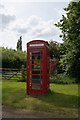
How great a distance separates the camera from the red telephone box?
7059mm

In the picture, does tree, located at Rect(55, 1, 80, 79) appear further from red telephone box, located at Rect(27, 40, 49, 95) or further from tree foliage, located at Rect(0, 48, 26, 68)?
Result: tree foliage, located at Rect(0, 48, 26, 68)

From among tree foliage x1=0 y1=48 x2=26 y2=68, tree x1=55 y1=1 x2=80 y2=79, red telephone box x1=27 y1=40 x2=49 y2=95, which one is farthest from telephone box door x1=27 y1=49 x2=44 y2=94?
tree foliage x1=0 y1=48 x2=26 y2=68

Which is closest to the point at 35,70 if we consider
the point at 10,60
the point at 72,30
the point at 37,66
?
the point at 37,66

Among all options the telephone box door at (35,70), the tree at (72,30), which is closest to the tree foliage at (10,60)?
the tree at (72,30)

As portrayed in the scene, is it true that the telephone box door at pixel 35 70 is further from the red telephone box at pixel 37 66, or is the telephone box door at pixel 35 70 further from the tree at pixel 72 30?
the tree at pixel 72 30

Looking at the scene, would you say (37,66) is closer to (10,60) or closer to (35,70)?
(35,70)

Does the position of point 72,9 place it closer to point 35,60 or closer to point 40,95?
point 35,60

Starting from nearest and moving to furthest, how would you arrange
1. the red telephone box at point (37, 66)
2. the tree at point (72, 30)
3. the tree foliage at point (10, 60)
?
the red telephone box at point (37, 66) → the tree at point (72, 30) → the tree foliage at point (10, 60)

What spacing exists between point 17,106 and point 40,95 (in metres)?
1.90

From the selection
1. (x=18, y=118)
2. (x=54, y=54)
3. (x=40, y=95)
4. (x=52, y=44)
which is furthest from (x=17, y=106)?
(x=52, y=44)

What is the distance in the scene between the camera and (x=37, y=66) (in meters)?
7.26

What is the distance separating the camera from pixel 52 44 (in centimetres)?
2222

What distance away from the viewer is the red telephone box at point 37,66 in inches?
278

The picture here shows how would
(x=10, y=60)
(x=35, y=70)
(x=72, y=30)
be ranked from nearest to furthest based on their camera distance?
(x=35, y=70) < (x=72, y=30) < (x=10, y=60)
